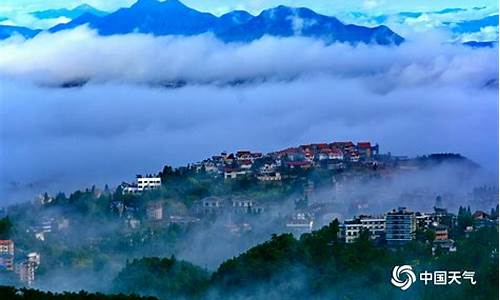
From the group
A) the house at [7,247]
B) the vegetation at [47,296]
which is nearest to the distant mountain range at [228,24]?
the house at [7,247]

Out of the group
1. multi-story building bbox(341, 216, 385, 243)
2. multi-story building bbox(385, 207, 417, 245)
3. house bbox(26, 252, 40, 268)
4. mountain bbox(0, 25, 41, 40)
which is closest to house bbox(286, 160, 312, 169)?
multi-story building bbox(341, 216, 385, 243)

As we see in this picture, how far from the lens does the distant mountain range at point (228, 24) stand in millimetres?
10875

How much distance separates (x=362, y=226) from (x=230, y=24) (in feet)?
4.88

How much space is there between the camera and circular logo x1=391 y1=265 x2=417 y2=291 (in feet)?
34.4

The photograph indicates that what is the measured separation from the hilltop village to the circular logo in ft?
1.35

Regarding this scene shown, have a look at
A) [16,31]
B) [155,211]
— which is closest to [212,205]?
[155,211]

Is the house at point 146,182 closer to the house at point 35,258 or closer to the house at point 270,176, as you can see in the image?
the house at point 270,176

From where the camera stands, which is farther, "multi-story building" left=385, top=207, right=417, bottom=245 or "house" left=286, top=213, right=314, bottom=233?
"house" left=286, top=213, right=314, bottom=233

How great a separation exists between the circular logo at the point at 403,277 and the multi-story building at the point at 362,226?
414 millimetres

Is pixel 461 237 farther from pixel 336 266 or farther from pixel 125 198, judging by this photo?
pixel 125 198

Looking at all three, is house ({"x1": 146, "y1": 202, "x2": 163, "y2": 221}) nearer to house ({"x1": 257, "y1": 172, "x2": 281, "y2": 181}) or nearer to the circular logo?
house ({"x1": 257, "y1": 172, "x2": 281, "y2": 181})

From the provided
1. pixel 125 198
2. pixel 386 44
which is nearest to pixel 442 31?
pixel 386 44

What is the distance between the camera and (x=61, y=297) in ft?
34.9

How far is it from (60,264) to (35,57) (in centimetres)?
130
